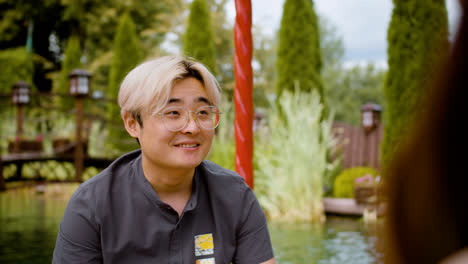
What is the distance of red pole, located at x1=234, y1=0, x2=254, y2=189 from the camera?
1.82 meters

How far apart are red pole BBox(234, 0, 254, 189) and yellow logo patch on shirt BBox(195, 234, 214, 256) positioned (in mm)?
519

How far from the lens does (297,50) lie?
8234 millimetres

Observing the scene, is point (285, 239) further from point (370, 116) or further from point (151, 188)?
point (370, 116)

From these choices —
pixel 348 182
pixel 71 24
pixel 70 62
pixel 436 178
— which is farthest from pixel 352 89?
pixel 436 178

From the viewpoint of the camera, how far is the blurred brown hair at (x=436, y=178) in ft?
0.79

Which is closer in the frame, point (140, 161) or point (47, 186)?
point (140, 161)

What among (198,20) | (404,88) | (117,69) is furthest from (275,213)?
(117,69)

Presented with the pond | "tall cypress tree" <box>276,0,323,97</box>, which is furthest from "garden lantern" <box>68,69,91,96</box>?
"tall cypress tree" <box>276,0,323,97</box>

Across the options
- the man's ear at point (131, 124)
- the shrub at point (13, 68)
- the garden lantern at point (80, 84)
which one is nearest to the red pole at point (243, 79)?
the man's ear at point (131, 124)

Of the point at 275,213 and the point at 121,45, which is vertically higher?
the point at 121,45

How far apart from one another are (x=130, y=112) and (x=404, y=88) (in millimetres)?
5974

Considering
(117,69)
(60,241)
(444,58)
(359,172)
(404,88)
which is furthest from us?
(117,69)

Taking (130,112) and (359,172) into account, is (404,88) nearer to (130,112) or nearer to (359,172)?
(359,172)

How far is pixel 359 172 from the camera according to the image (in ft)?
25.0
